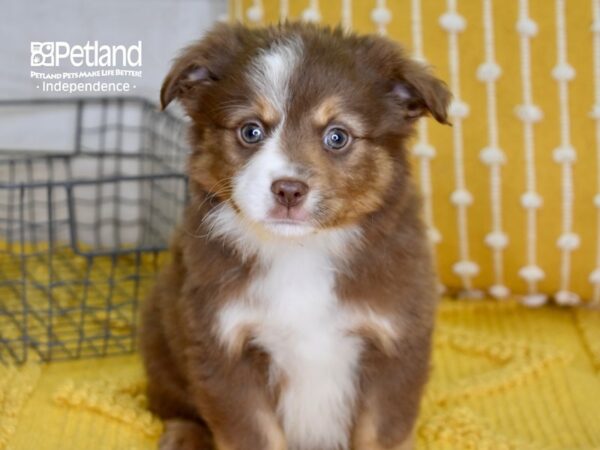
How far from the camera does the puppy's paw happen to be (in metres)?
2.42

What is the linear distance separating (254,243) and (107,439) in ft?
2.49

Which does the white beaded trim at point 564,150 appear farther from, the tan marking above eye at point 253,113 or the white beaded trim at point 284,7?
the tan marking above eye at point 253,113

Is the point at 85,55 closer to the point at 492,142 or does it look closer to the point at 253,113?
the point at 253,113

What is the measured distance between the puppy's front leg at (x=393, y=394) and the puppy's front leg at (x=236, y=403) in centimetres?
23

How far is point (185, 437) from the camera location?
2432 mm

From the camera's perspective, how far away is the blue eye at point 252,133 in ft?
6.80

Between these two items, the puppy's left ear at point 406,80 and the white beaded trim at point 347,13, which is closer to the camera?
the puppy's left ear at point 406,80

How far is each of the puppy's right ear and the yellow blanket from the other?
0.95m

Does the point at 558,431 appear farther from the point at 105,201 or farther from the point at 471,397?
the point at 105,201

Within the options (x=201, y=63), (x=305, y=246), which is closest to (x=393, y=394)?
(x=305, y=246)

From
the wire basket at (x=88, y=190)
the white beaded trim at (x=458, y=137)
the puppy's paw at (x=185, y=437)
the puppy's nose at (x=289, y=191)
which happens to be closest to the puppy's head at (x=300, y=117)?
the puppy's nose at (x=289, y=191)

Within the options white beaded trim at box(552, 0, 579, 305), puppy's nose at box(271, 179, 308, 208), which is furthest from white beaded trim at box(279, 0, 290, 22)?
puppy's nose at box(271, 179, 308, 208)

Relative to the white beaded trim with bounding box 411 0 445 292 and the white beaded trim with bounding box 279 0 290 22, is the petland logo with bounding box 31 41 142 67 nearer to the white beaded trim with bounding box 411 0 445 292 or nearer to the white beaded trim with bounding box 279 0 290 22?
the white beaded trim with bounding box 279 0 290 22

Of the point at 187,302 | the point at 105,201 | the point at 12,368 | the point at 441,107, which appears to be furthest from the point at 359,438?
the point at 105,201
